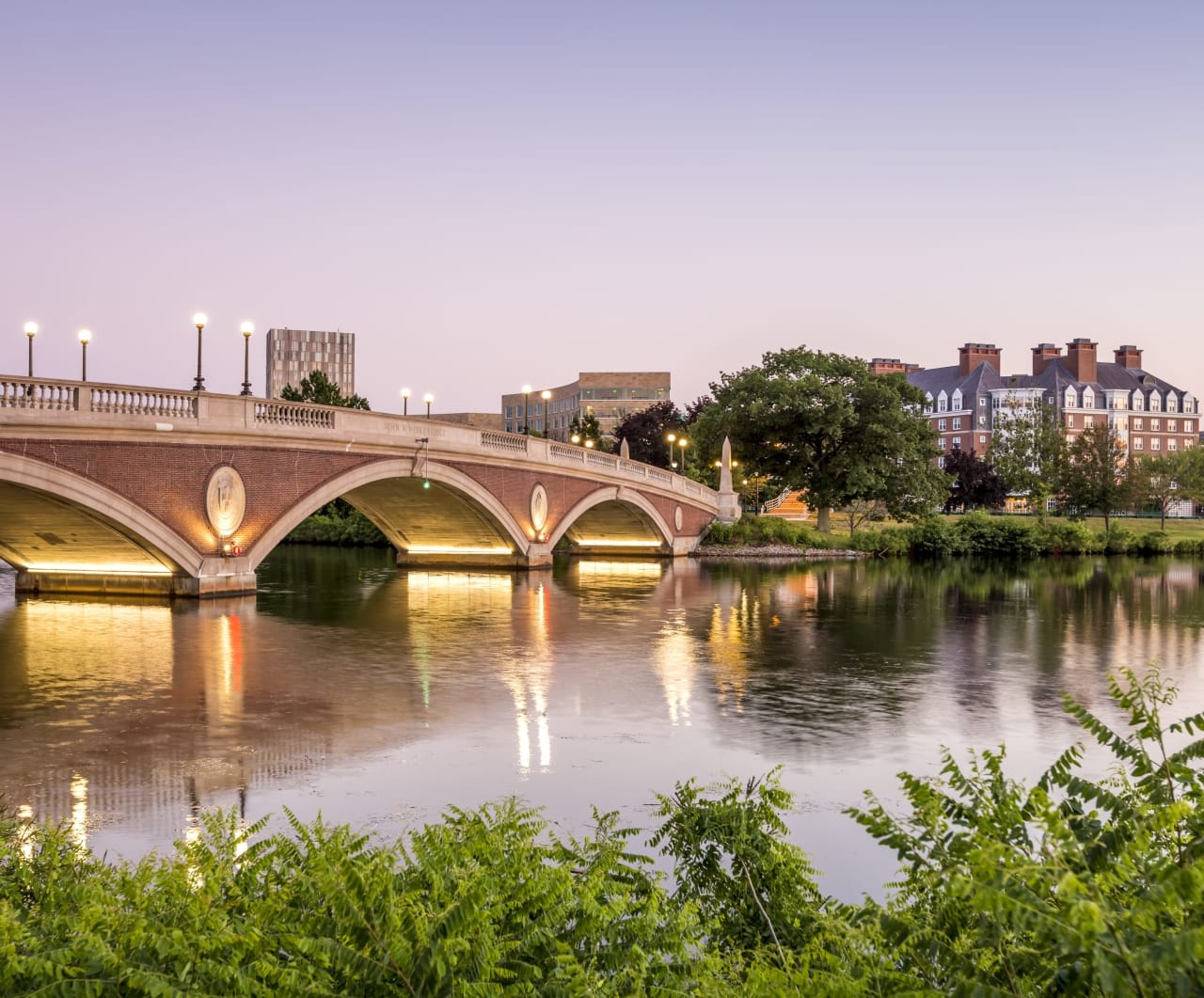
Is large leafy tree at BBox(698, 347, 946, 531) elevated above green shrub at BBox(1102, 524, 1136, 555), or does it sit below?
above

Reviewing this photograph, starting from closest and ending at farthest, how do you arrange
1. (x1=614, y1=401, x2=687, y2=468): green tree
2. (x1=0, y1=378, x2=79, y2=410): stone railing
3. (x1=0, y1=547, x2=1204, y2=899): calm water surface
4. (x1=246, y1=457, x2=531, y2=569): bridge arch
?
(x1=0, y1=547, x2=1204, y2=899): calm water surface → (x1=0, y1=378, x2=79, y2=410): stone railing → (x1=246, y1=457, x2=531, y2=569): bridge arch → (x1=614, y1=401, x2=687, y2=468): green tree

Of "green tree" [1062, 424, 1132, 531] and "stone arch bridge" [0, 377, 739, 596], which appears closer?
"stone arch bridge" [0, 377, 739, 596]

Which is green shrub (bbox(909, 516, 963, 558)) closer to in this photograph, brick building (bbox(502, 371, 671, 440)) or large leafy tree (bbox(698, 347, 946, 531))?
large leafy tree (bbox(698, 347, 946, 531))

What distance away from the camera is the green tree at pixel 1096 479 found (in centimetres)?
7838

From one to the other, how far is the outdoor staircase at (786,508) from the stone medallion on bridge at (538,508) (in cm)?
3244

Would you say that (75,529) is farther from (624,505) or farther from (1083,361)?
(1083,361)

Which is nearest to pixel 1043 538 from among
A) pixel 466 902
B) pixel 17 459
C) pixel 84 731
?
pixel 17 459

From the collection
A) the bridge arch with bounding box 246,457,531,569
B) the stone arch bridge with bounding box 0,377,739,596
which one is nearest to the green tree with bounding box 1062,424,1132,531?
the bridge arch with bounding box 246,457,531,569

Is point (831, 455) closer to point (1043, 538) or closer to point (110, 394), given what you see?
point (1043, 538)

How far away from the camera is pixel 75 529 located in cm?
2900

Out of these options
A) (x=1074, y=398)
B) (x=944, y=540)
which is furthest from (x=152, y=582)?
(x=1074, y=398)

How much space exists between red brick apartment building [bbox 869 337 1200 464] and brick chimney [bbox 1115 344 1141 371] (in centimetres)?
159

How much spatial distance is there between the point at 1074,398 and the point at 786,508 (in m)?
65.0

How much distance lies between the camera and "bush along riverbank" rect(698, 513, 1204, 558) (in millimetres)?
60344
